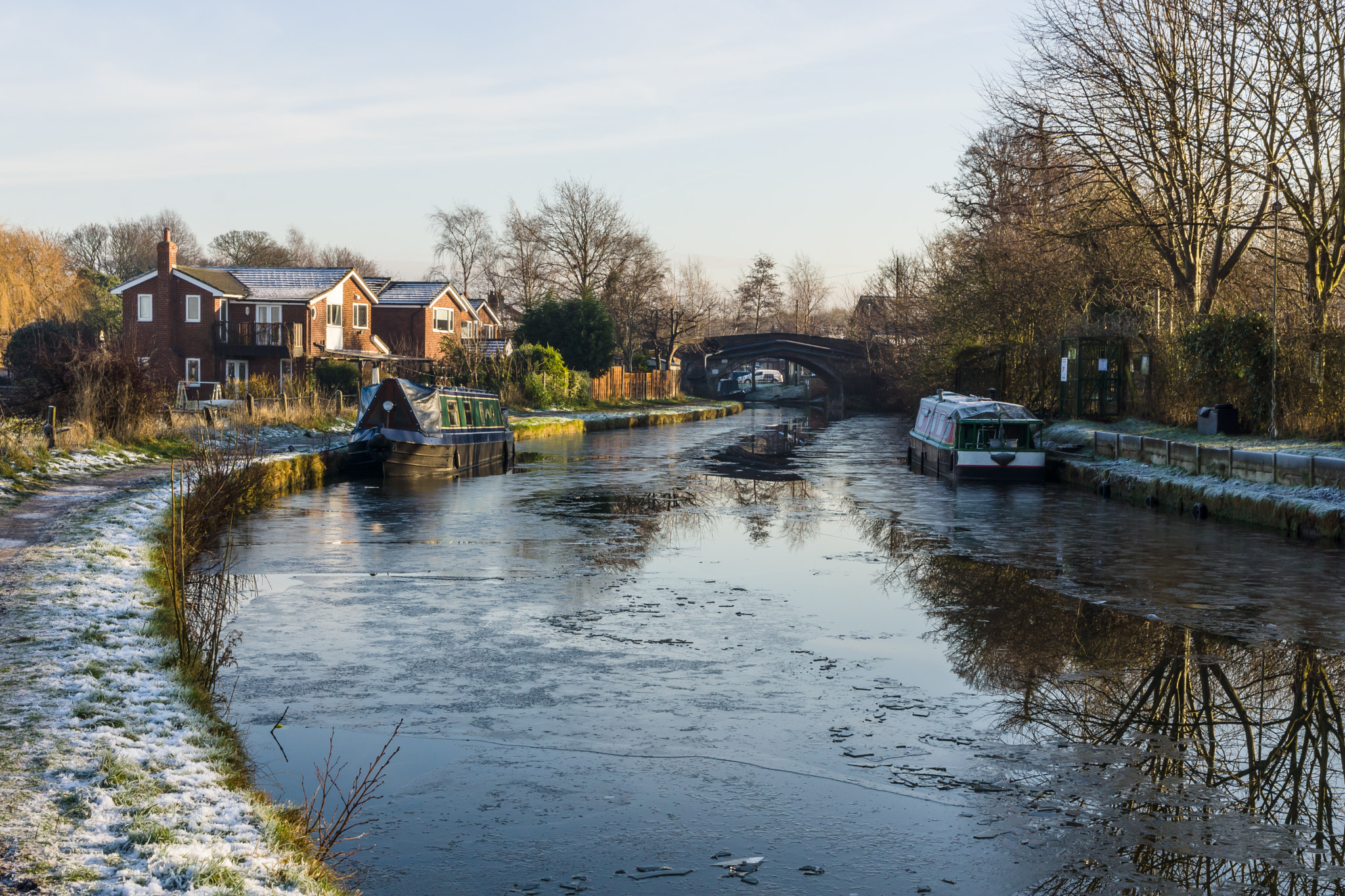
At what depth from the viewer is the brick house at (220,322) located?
47.3 metres

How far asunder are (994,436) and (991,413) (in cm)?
48

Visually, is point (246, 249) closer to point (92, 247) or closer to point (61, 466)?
point (92, 247)

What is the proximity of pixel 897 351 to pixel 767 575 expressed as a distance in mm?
39661

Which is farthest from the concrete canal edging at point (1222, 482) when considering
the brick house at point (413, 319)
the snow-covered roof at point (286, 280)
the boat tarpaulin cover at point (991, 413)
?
the brick house at point (413, 319)

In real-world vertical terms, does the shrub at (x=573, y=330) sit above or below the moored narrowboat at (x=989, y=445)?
above

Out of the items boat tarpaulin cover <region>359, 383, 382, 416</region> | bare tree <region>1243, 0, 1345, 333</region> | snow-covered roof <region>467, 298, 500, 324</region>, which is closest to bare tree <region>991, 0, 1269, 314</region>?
bare tree <region>1243, 0, 1345, 333</region>

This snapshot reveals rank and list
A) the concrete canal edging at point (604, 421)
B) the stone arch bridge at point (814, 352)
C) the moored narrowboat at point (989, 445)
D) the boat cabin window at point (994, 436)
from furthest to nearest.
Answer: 1. the stone arch bridge at point (814, 352)
2. the concrete canal edging at point (604, 421)
3. the boat cabin window at point (994, 436)
4. the moored narrowboat at point (989, 445)

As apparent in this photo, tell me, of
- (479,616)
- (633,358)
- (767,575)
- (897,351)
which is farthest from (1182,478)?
(633,358)

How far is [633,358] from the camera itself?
65062 millimetres

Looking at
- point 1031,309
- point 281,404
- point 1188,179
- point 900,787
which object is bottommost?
point 900,787

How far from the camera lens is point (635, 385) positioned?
59062mm

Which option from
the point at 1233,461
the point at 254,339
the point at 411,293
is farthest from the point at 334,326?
the point at 1233,461

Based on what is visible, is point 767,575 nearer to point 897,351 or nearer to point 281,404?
point 281,404

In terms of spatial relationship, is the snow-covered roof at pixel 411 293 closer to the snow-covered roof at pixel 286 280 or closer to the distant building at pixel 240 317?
the distant building at pixel 240 317
